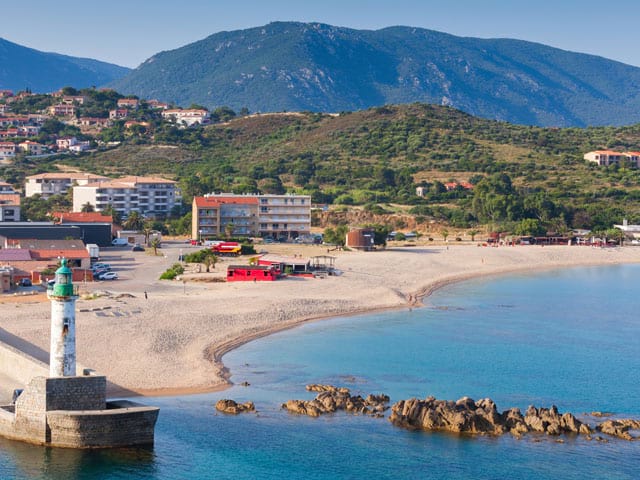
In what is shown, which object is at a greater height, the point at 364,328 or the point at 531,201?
the point at 531,201

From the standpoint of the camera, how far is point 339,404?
3170 cm

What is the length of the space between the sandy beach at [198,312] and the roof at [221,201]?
1401cm

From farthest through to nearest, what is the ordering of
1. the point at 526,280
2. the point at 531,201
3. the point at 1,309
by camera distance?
the point at 531,201
the point at 526,280
the point at 1,309

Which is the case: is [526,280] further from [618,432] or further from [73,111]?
[73,111]

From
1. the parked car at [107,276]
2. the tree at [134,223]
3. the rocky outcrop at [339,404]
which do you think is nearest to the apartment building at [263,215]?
the tree at [134,223]

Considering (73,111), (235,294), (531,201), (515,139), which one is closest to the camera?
(235,294)

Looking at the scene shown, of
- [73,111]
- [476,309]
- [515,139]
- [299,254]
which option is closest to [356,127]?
[515,139]

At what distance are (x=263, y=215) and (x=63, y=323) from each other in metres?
62.0

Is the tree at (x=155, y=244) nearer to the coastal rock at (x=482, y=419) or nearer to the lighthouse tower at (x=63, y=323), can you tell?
the coastal rock at (x=482, y=419)

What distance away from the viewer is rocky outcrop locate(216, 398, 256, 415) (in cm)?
3074

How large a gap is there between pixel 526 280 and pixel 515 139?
73.4 metres

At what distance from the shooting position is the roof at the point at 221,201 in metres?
84.9

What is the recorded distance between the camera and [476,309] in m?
54.1

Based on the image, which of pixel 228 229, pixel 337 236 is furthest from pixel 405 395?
pixel 228 229
